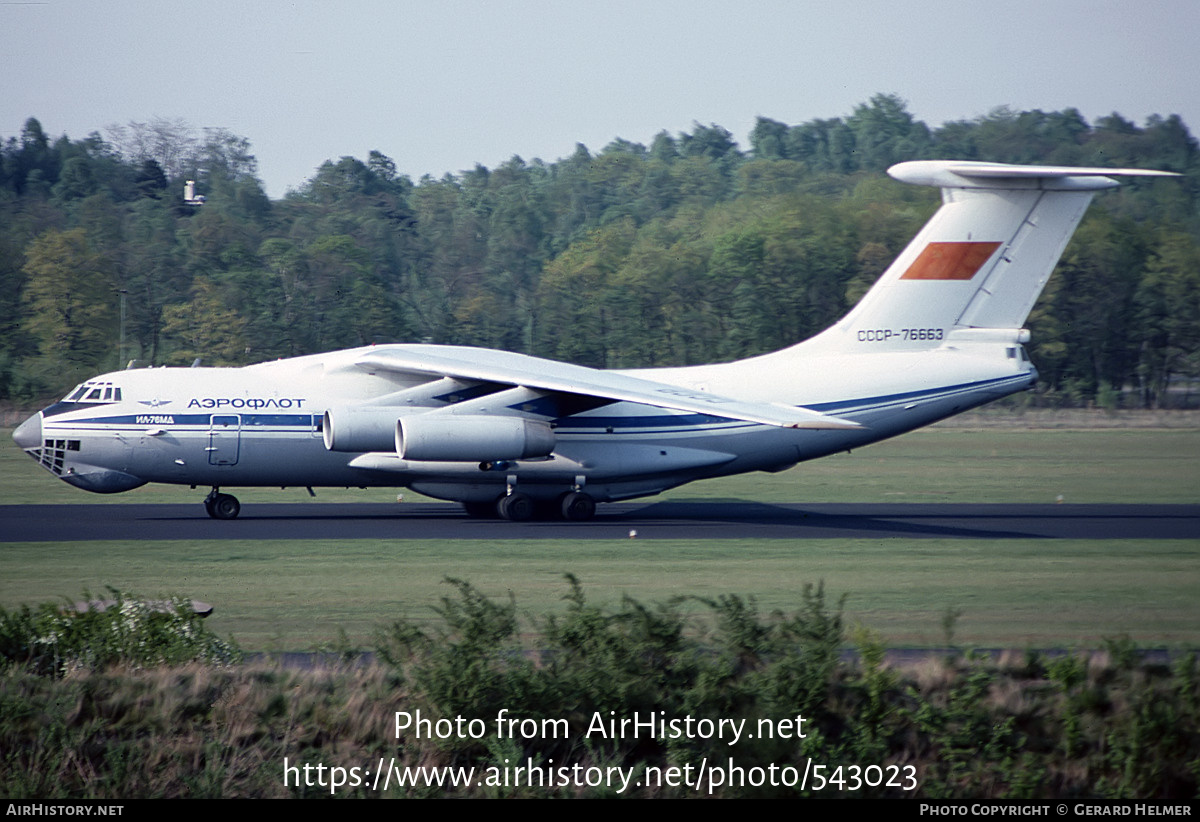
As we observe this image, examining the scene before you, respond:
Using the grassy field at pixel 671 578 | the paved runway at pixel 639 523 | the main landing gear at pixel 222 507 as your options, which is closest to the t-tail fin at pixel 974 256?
the paved runway at pixel 639 523

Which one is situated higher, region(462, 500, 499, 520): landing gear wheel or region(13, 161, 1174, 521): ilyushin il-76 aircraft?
region(13, 161, 1174, 521): ilyushin il-76 aircraft

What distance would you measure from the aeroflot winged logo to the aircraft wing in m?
3.41

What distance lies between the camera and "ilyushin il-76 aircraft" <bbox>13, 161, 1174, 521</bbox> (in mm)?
20797

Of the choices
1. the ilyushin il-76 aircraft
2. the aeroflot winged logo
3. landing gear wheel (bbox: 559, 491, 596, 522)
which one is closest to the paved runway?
landing gear wheel (bbox: 559, 491, 596, 522)

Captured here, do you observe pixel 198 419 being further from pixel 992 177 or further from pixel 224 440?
pixel 992 177

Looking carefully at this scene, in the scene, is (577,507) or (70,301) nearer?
(577,507)

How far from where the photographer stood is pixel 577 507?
862 inches

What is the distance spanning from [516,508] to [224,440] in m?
5.10

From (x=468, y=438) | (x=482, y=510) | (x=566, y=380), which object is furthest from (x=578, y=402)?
(x=482, y=510)

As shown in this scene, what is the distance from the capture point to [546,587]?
563 inches

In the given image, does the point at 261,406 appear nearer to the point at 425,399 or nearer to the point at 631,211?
the point at 425,399

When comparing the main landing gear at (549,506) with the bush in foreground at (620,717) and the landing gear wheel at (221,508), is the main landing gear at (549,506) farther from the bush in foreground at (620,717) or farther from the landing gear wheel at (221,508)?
the bush in foreground at (620,717)

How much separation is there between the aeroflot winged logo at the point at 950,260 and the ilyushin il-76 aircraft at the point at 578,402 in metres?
0.04

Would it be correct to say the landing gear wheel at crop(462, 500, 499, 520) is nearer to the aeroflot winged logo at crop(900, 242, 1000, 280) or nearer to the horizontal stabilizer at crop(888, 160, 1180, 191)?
the aeroflot winged logo at crop(900, 242, 1000, 280)
